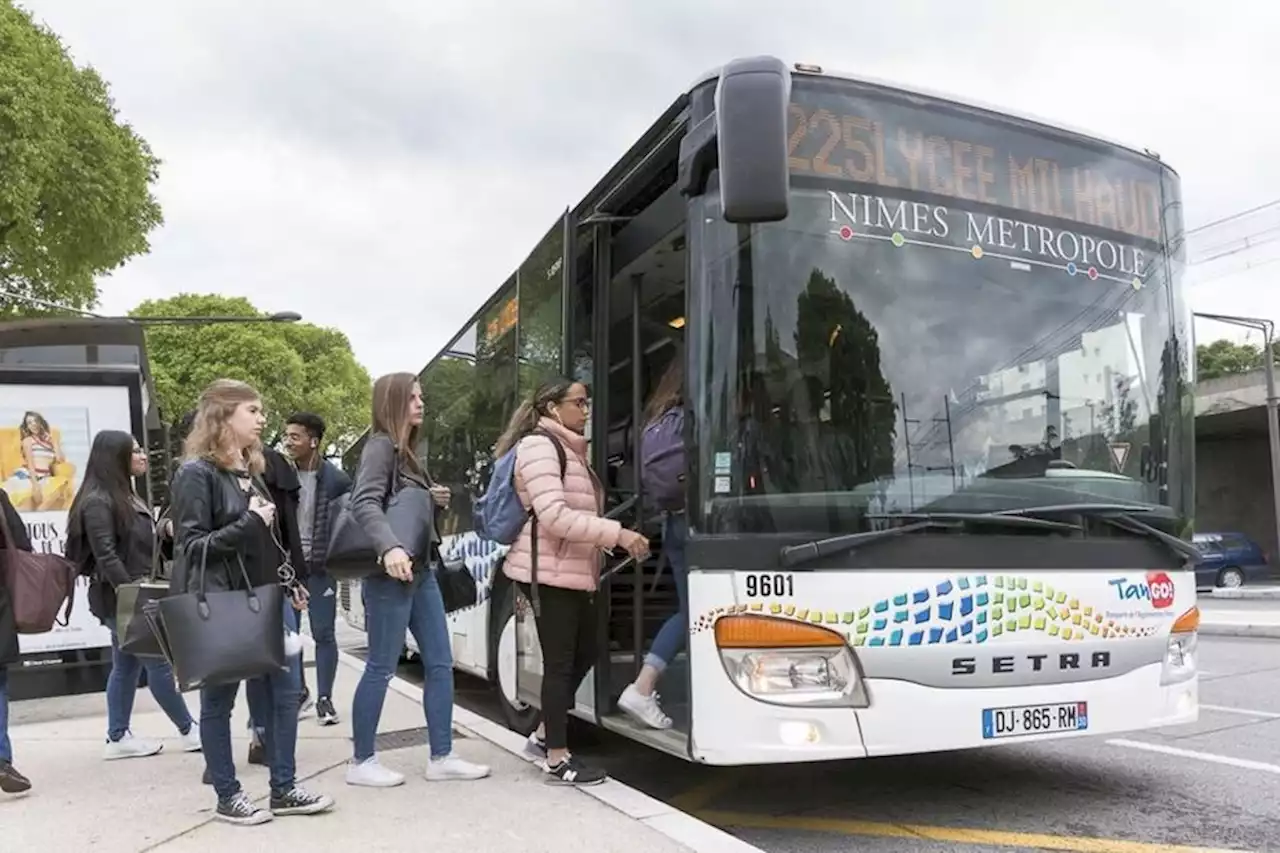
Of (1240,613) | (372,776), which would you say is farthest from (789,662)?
(1240,613)

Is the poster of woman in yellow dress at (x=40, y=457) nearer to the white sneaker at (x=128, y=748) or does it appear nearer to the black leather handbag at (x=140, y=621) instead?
the white sneaker at (x=128, y=748)

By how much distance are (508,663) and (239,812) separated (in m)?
2.46

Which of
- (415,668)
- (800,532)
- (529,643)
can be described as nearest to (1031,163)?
(800,532)

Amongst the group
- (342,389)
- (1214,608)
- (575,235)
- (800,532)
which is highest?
(342,389)

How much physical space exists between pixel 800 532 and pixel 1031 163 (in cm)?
206

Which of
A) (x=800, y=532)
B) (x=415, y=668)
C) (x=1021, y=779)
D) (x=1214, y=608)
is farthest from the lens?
(x=1214, y=608)

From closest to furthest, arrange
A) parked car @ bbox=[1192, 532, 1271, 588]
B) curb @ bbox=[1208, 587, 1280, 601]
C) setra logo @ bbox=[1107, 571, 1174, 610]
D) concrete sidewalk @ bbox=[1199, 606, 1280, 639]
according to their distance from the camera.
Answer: setra logo @ bbox=[1107, 571, 1174, 610] → concrete sidewalk @ bbox=[1199, 606, 1280, 639] → curb @ bbox=[1208, 587, 1280, 601] → parked car @ bbox=[1192, 532, 1271, 588]

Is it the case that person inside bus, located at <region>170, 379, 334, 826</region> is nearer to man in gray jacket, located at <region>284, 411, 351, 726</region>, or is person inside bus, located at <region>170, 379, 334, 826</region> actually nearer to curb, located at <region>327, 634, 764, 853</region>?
curb, located at <region>327, 634, 764, 853</region>

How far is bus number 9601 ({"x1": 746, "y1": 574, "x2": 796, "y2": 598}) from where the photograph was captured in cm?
425

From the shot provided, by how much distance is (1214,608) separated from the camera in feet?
65.8

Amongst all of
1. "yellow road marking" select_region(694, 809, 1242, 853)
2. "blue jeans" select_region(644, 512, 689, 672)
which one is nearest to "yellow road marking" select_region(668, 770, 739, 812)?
"yellow road marking" select_region(694, 809, 1242, 853)

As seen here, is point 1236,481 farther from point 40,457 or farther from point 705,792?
point 40,457

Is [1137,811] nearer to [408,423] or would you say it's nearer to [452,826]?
[452,826]

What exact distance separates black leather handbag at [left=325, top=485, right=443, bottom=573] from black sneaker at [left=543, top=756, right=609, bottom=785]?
1149 mm
